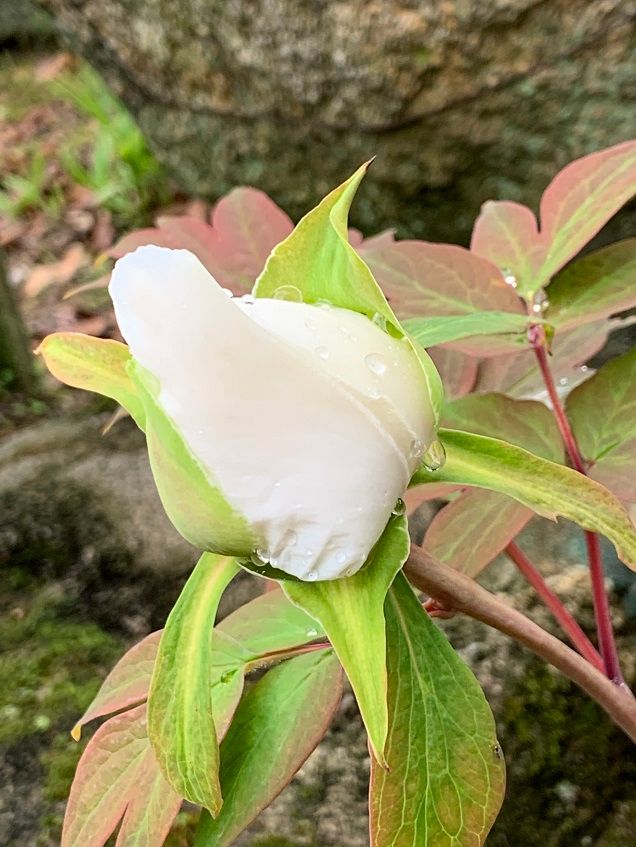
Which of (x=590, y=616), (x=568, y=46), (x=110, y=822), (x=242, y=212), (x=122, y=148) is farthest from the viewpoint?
(x=122, y=148)

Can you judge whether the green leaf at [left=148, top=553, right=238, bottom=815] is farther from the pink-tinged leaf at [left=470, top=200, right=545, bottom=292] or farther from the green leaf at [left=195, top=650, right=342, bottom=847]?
the pink-tinged leaf at [left=470, top=200, right=545, bottom=292]

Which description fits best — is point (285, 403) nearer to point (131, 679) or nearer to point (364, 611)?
point (364, 611)

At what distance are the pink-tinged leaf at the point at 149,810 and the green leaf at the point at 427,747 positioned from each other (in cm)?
9

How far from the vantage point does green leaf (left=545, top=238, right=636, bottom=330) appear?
387 millimetres

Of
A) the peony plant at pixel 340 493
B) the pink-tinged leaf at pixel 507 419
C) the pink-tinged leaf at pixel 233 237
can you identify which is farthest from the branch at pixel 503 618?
the pink-tinged leaf at pixel 233 237

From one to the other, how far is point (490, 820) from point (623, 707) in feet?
0.26

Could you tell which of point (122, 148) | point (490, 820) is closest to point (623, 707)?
point (490, 820)

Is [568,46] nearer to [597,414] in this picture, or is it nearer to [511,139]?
[511,139]

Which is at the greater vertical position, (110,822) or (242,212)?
(242,212)

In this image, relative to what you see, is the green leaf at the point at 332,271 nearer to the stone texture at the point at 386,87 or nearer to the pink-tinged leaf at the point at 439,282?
the pink-tinged leaf at the point at 439,282

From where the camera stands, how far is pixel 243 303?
25 cm

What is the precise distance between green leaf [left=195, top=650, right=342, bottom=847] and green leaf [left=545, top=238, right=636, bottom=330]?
0.64 feet

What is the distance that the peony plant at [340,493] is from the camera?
224 mm

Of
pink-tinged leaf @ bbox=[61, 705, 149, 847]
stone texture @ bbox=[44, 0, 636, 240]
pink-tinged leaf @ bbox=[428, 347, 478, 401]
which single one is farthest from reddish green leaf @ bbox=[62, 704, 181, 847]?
stone texture @ bbox=[44, 0, 636, 240]
